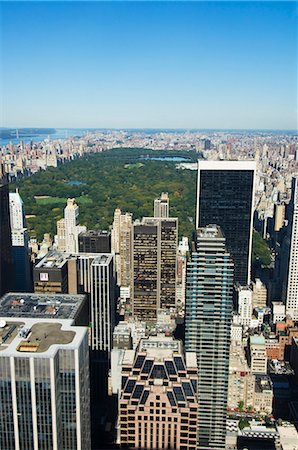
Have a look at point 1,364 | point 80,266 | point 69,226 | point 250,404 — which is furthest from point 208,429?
point 69,226

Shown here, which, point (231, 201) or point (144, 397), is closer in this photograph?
point (144, 397)

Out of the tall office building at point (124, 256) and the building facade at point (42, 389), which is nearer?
the building facade at point (42, 389)

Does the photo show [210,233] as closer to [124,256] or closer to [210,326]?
[210,326]

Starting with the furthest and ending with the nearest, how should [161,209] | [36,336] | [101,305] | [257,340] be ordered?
[161,209] → [257,340] → [101,305] → [36,336]

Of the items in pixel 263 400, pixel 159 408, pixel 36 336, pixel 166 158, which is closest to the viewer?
pixel 36 336

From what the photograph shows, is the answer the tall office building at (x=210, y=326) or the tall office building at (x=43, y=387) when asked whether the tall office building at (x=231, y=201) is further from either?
the tall office building at (x=43, y=387)

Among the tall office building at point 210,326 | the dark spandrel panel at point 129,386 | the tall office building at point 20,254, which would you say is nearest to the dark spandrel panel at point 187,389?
the dark spandrel panel at point 129,386

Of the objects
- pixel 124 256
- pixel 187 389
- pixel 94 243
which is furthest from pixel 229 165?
pixel 187 389
